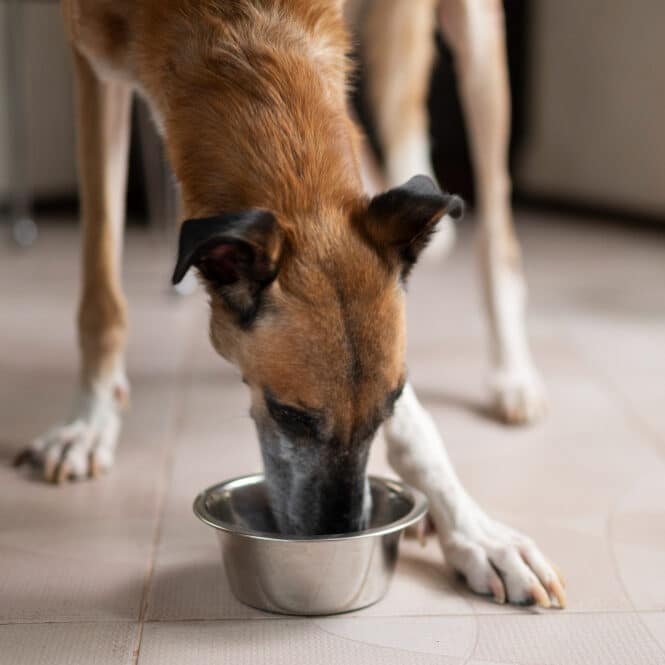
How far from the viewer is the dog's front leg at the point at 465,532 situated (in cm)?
192

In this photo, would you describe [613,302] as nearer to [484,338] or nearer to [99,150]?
[484,338]

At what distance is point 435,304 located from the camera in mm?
4383

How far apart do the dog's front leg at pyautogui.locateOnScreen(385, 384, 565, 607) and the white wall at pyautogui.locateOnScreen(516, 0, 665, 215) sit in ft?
13.9

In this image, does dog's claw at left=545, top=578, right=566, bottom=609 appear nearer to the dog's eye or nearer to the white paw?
the dog's eye

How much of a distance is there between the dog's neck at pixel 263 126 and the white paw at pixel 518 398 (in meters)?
1.18

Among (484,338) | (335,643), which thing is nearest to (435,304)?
(484,338)

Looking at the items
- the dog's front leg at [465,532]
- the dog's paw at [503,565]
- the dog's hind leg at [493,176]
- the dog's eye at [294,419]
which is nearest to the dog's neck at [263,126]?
the dog's eye at [294,419]

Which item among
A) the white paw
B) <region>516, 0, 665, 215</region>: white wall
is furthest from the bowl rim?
<region>516, 0, 665, 215</region>: white wall

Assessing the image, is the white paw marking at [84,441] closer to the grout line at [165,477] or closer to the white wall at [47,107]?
the grout line at [165,477]

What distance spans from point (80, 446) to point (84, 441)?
1.0 inches

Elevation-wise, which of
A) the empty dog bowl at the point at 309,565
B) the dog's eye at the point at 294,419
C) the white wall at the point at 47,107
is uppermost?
the dog's eye at the point at 294,419

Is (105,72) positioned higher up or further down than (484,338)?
higher up

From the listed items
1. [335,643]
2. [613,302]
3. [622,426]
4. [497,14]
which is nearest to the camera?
[335,643]

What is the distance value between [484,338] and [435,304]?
56cm
